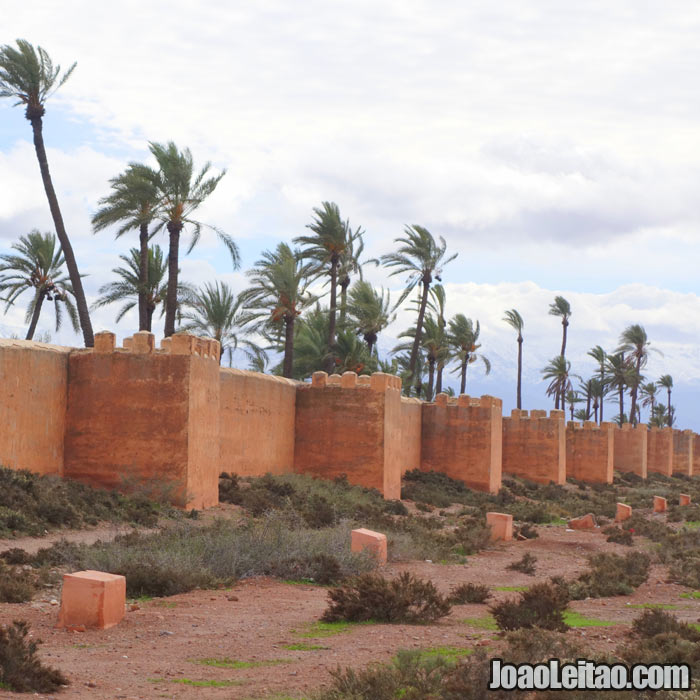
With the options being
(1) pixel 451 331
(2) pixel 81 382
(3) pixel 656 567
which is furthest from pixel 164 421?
(1) pixel 451 331

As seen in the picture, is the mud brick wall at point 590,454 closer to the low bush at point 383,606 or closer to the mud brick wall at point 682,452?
the mud brick wall at point 682,452

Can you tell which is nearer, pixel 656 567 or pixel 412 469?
pixel 656 567

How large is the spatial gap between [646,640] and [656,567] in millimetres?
8327

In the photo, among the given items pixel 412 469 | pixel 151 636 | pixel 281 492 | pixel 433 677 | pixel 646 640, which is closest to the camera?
pixel 433 677

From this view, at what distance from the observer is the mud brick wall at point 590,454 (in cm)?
4403

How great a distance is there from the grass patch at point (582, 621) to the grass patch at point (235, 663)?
335 cm

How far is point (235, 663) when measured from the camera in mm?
7668

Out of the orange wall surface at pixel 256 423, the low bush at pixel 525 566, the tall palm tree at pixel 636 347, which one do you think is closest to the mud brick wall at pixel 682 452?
the tall palm tree at pixel 636 347

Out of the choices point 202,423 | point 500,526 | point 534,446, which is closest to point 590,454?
point 534,446

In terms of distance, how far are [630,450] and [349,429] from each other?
29.8 m

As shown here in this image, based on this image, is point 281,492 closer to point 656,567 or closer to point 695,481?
point 656,567

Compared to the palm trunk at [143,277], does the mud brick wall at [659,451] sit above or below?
below

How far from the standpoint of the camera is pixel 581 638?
8.55 m

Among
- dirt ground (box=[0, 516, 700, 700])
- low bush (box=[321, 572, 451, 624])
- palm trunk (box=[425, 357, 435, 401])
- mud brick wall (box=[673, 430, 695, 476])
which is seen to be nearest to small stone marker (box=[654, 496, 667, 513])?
palm trunk (box=[425, 357, 435, 401])
